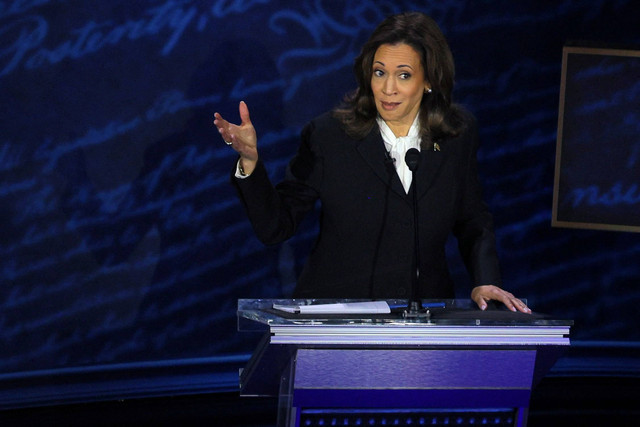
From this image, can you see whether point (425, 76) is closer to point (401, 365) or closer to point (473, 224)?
point (473, 224)

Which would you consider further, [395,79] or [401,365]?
[395,79]

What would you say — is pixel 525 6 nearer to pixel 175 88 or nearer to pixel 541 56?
pixel 541 56

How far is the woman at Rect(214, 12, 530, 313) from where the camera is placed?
8.13 ft

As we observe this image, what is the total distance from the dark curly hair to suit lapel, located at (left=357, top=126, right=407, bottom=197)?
23mm

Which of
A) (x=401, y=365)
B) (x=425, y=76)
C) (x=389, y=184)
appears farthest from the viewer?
(x=425, y=76)

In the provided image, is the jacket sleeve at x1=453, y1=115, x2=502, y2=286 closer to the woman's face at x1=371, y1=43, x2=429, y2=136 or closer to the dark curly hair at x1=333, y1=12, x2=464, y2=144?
the dark curly hair at x1=333, y1=12, x2=464, y2=144

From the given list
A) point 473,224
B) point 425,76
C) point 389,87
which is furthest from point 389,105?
point 473,224

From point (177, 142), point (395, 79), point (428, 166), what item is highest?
point (395, 79)

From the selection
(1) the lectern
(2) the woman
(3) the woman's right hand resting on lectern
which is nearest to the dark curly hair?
(2) the woman

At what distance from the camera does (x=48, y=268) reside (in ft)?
12.6

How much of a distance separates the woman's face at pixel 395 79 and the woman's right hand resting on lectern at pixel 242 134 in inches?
18.4

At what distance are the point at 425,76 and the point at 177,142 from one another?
1701 mm

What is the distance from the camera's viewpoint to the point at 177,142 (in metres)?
4.01

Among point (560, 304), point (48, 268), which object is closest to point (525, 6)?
point (560, 304)
